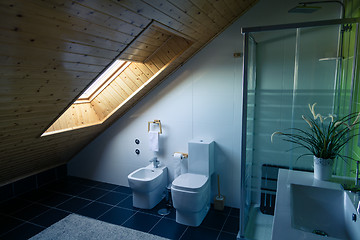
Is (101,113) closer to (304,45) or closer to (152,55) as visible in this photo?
(152,55)

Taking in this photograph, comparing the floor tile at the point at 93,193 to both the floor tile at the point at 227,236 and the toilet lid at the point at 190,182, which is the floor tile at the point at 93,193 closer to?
the toilet lid at the point at 190,182

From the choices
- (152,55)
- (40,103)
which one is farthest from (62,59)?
(152,55)

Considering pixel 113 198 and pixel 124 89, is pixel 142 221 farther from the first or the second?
pixel 124 89

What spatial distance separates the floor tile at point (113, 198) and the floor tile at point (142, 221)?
0.51 metres

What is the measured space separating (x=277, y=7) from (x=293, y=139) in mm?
1494

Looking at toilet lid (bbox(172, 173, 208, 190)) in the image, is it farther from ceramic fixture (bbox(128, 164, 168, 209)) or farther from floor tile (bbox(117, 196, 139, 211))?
floor tile (bbox(117, 196, 139, 211))

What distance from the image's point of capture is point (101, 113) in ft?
11.9

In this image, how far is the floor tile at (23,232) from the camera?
279 cm

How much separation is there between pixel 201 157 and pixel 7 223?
98.7 inches

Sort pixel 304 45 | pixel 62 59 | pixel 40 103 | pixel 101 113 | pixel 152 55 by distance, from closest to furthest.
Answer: pixel 62 59 < pixel 40 103 < pixel 304 45 < pixel 152 55 < pixel 101 113

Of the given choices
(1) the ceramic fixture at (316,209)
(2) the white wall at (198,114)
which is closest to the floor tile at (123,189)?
(2) the white wall at (198,114)

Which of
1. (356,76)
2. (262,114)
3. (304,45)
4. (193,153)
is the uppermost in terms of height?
(304,45)

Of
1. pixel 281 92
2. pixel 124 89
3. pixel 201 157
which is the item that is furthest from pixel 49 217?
pixel 281 92

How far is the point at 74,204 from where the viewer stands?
11.6ft
